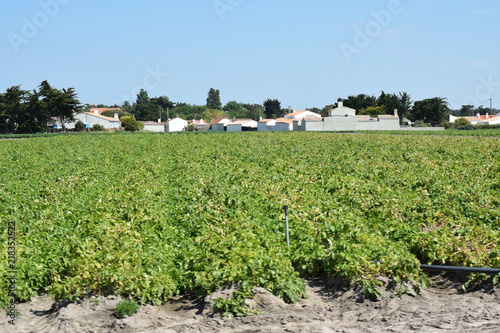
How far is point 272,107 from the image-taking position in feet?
580

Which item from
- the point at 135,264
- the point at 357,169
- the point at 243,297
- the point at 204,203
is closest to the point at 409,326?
the point at 243,297

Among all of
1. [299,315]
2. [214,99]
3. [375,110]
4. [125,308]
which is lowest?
[299,315]

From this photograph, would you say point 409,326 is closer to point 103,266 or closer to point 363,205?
point 103,266

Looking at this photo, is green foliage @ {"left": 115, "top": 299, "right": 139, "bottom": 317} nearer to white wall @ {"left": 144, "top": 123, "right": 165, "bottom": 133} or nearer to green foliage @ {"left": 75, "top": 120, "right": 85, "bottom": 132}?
green foliage @ {"left": 75, "top": 120, "right": 85, "bottom": 132}

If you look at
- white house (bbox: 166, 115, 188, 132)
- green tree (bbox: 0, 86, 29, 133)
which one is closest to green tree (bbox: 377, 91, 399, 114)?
Result: white house (bbox: 166, 115, 188, 132)

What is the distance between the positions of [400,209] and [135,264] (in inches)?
254

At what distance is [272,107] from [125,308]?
171m

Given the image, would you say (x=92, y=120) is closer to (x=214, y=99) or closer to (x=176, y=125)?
(x=176, y=125)

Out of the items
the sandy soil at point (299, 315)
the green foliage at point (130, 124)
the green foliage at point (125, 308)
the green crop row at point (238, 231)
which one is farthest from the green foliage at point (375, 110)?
the green foliage at point (125, 308)

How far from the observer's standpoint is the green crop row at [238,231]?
781 cm

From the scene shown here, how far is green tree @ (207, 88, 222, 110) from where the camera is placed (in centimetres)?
18838

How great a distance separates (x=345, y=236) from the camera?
9.26 metres

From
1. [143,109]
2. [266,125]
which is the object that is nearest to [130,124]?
[266,125]

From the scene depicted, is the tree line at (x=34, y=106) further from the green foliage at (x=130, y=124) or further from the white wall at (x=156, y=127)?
the white wall at (x=156, y=127)
